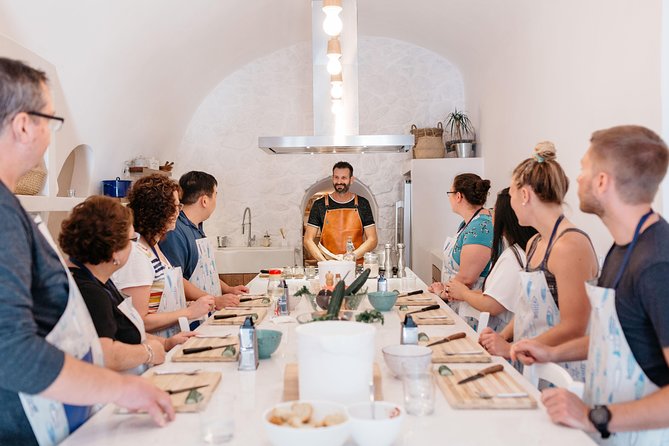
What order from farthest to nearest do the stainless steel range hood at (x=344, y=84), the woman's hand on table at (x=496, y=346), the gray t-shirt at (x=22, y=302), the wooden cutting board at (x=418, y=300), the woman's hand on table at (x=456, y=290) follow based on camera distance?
the stainless steel range hood at (x=344, y=84) < the woman's hand on table at (x=456, y=290) < the wooden cutting board at (x=418, y=300) < the woman's hand on table at (x=496, y=346) < the gray t-shirt at (x=22, y=302)

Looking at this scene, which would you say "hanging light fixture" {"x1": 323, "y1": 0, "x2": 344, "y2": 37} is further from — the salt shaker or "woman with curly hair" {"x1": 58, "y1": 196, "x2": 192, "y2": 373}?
the salt shaker

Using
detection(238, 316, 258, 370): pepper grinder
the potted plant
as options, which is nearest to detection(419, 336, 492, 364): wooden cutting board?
detection(238, 316, 258, 370): pepper grinder

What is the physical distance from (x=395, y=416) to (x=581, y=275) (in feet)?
3.77

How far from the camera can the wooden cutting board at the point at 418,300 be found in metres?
3.26

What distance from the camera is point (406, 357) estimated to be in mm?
1799

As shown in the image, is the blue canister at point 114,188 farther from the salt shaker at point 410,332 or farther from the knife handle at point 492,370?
the knife handle at point 492,370

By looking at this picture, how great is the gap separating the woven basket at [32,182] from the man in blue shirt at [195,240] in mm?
807

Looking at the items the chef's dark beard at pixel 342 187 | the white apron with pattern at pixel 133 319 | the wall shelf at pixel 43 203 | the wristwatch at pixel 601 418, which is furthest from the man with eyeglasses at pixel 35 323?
the chef's dark beard at pixel 342 187

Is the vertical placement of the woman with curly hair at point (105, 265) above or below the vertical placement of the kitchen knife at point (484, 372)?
above

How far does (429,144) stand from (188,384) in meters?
4.97

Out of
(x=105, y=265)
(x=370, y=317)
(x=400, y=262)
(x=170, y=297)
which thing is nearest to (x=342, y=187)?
(x=400, y=262)

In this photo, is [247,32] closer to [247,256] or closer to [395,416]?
[247,256]

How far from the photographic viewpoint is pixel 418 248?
253 inches

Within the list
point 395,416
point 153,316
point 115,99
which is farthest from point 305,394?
point 115,99
